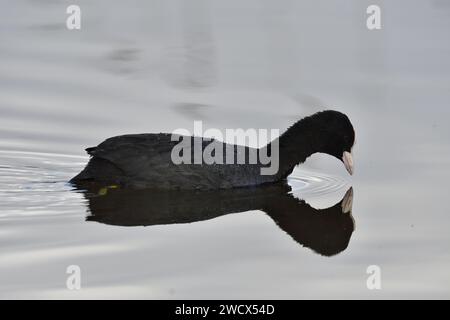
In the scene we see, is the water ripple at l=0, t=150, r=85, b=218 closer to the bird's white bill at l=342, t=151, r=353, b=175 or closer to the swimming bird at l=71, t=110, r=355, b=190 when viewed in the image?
the swimming bird at l=71, t=110, r=355, b=190

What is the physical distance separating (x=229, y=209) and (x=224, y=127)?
1.96m

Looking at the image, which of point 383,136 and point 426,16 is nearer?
point 383,136

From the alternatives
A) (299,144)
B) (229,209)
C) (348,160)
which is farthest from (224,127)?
(229,209)

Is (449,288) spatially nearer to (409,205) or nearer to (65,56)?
(409,205)

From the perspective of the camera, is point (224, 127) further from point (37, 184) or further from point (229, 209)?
point (37, 184)

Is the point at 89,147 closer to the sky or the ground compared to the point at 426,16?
closer to the ground

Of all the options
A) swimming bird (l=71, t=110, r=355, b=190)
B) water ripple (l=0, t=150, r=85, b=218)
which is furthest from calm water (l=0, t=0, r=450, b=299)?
swimming bird (l=71, t=110, r=355, b=190)

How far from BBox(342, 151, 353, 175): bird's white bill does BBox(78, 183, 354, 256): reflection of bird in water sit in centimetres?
33

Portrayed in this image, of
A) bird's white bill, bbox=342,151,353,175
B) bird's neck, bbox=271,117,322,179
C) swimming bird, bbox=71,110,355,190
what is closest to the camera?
swimming bird, bbox=71,110,355,190

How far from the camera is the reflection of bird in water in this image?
8562 millimetres

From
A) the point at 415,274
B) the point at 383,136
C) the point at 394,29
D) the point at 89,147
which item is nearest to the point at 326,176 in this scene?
the point at 383,136

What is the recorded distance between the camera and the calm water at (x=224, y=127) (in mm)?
7496

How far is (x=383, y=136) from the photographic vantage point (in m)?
10.8

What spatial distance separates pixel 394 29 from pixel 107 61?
136 inches
